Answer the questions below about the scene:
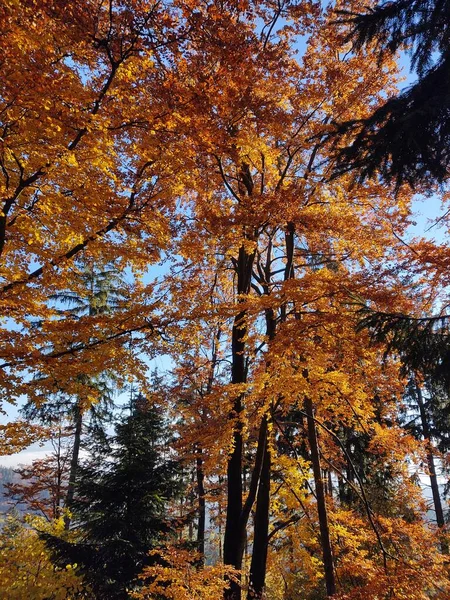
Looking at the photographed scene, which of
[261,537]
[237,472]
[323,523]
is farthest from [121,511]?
[323,523]

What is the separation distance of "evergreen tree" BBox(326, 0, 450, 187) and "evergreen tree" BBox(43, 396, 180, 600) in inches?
359

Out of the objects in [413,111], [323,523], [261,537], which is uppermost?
[413,111]

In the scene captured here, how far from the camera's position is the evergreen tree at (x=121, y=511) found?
930 centimetres

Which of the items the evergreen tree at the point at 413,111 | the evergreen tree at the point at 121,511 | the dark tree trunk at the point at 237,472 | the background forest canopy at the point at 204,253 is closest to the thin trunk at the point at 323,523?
the background forest canopy at the point at 204,253

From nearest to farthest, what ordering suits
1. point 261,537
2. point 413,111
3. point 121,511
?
point 413,111, point 261,537, point 121,511

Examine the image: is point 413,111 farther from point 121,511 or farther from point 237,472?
point 121,511

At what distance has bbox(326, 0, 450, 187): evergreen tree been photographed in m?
3.69

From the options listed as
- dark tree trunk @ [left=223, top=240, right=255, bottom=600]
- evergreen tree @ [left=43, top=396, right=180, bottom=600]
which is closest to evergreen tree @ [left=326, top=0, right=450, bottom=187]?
dark tree trunk @ [left=223, top=240, right=255, bottom=600]

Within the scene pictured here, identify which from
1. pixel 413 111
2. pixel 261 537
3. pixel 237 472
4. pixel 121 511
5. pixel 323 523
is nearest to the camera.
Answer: pixel 413 111

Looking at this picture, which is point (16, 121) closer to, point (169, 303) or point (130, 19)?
point (130, 19)

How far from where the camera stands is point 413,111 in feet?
11.9

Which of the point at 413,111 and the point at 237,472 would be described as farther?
the point at 237,472

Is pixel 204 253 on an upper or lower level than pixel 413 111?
upper

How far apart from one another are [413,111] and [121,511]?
1142 cm
